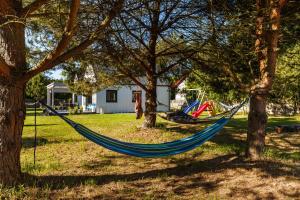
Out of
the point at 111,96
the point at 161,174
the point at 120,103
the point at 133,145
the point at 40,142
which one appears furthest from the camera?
the point at 120,103

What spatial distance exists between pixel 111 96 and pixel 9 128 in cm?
2247

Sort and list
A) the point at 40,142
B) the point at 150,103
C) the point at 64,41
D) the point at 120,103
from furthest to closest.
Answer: the point at 120,103 < the point at 150,103 < the point at 40,142 < the point at 64,41

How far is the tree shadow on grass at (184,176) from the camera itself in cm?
529

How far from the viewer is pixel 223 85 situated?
10.7 meters

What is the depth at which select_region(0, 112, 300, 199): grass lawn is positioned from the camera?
16.0 ft

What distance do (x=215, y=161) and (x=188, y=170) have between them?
838mm

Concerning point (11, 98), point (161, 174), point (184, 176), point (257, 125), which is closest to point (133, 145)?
point (161, 174)

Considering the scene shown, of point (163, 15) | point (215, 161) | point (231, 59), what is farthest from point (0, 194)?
point (163, 15)

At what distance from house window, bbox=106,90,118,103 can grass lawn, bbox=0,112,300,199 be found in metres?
18.1

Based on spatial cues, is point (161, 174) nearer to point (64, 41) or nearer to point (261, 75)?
point (261, 75)

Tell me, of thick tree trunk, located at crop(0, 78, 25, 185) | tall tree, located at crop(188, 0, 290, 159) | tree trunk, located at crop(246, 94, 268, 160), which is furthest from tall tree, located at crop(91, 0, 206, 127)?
thick tree trunk, located at crop(0, 78, 25, 185)

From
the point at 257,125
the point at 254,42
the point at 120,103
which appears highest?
the point at 254,42

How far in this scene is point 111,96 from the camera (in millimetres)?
27250

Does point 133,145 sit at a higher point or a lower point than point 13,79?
lower
